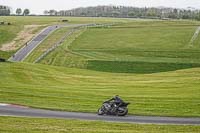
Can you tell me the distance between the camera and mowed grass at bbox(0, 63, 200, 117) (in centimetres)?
3070

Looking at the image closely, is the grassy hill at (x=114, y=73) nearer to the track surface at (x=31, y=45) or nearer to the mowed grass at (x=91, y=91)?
the mowed grass at (x=91, y=91)

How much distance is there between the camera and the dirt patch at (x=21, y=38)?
8161cm

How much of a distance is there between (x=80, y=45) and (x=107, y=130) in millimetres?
59594

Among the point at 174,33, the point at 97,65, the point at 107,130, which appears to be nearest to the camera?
the point at 107,130

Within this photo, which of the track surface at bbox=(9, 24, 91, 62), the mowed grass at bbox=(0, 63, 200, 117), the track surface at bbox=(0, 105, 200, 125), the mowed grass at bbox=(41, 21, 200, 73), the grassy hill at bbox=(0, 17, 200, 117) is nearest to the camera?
the track surface at bbox=(0, 105, 200, 125)

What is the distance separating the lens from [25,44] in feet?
276

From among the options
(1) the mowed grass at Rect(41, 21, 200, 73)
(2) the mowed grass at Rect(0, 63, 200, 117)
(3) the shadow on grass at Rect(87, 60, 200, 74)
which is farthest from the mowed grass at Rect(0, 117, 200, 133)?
(1) the mowed grass at Rect(41, 21, 200, 73)

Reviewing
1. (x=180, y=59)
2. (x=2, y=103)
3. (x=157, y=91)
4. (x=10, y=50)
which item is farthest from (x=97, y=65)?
(x=2, y=103)

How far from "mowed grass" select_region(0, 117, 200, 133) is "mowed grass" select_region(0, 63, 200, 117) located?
13.5 ft

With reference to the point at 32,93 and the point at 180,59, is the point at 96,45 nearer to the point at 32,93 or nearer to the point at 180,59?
the point at 180,59

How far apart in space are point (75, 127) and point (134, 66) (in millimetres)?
42047

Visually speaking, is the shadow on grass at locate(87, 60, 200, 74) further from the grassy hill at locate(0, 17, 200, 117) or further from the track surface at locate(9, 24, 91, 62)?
the track surface at locate(9, 24, 91, 62)

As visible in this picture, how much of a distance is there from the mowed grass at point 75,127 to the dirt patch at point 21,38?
56.2 m

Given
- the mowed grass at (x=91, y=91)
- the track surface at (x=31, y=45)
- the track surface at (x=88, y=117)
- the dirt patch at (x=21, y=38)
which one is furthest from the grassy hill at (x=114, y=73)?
the dirt patch at (x=21, y=38)
